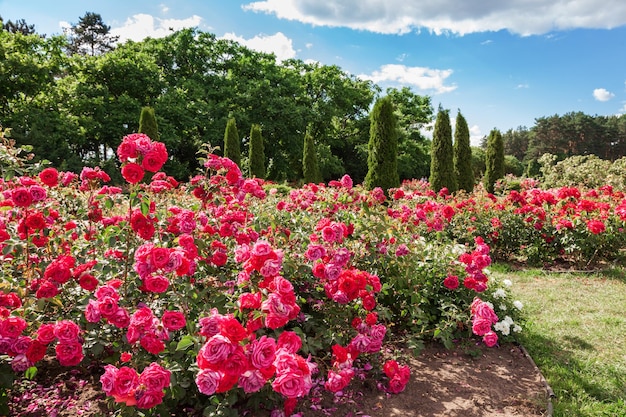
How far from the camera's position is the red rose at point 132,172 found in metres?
2.15

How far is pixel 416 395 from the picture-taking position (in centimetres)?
277

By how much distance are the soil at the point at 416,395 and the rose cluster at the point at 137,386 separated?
76 cm

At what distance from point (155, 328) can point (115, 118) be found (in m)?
17.8

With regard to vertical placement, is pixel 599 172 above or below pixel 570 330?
above

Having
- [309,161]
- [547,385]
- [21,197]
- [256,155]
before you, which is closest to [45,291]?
[21,197]

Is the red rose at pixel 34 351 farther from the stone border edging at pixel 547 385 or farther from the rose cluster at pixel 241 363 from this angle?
the stone border edging at pixel 547 385

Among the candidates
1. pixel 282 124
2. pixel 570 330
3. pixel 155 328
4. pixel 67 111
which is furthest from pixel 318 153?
pixel 155 328

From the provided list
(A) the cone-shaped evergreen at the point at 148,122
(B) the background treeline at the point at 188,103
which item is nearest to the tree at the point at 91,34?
(B) the background treeline at the point at 188,103

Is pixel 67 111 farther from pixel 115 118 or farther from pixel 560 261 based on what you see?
pixel 560 261

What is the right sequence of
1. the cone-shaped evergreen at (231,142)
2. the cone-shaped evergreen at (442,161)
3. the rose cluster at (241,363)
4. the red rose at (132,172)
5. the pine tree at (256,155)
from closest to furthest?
the rose cluster at (241,363) < the red rose at (132,172) < the cone-shaped evergreen at (442,161) < the cone-shaped evergreen at (231,142) < the pine tree at (256,155)

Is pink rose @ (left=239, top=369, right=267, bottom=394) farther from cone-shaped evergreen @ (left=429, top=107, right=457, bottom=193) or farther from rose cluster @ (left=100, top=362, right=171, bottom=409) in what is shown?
cone-shaped evergreen @ (left=429, top=107, right=457, bottom=193)

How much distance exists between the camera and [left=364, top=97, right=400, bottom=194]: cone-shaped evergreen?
40.4 feet

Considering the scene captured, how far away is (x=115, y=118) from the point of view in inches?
685

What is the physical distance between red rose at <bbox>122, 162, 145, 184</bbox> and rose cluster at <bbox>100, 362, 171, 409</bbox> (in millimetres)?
960
